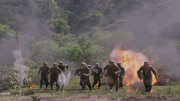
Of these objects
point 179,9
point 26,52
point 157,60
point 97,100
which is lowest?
point 97,100

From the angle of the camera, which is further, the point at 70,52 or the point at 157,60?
the point at 70,52

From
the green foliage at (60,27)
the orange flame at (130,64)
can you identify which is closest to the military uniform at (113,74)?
the orange flame at (130,64)

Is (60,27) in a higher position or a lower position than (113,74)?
higher

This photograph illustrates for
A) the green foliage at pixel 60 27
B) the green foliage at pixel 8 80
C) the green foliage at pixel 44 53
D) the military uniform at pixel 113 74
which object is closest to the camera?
the military uniform at pixel 113 74

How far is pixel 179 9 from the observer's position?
29.7 metres

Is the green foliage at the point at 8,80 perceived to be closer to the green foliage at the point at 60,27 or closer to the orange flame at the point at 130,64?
the orange flame at the point at 130,64

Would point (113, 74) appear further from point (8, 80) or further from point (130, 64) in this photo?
point (8, 80)

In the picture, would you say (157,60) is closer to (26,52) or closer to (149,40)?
(149,40)

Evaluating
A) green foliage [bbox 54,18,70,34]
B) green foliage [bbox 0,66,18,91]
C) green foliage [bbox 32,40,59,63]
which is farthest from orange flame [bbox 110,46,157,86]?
green foliage [bbox 54,18,70,34]

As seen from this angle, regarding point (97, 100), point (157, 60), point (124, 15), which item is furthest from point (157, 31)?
point (124, 15)

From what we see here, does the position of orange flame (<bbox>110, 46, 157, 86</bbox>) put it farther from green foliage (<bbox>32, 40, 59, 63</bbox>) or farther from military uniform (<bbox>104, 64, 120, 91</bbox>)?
green foliage (<bbox>32, 40, 59, 63</bbox>)

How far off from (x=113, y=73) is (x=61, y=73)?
137 inches

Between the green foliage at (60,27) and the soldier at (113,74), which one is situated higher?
the green foliage at (60,27)

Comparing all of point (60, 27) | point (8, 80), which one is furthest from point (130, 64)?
point (60, 27)
